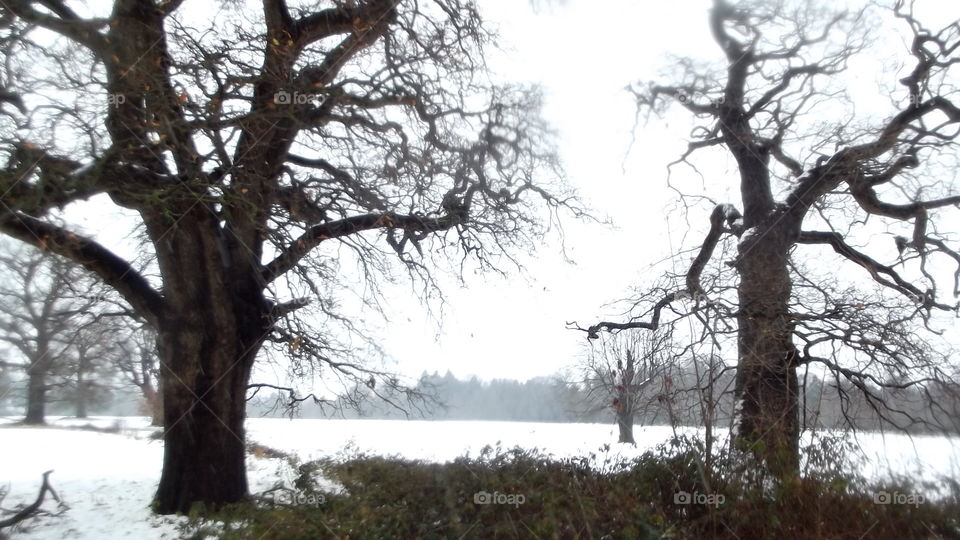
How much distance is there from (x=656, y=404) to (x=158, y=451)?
807cm

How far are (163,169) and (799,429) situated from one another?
767 cm

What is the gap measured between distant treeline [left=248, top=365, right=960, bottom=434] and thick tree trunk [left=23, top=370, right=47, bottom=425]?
282 cm

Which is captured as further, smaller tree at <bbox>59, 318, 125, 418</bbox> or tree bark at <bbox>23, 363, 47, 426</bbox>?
smaller tree at <bbox>59, 318, 125, 418</bbox>

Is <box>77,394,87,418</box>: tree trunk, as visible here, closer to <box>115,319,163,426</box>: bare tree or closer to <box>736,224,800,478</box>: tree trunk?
<box>115,319,163,426</box>: bare tree

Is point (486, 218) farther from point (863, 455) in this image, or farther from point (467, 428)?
point (863, 455)

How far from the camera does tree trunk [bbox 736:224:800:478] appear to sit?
6727mm

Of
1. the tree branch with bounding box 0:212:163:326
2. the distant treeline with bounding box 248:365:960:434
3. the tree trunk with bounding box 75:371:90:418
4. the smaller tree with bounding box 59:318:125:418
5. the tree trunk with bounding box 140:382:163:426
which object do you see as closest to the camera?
the tree branch with bounding box 0:212:163:326

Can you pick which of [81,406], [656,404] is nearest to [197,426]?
[81,406]

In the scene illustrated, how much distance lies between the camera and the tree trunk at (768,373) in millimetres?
6727

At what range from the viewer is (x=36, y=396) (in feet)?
28.1

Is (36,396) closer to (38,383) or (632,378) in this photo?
(38,383)

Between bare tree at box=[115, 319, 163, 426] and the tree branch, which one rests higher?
the tree branch

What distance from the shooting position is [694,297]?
7660mm

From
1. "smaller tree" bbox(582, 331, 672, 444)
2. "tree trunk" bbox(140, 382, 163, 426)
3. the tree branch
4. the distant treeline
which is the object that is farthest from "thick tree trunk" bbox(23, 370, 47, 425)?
"smaller tree" bbox(582, 331, 672, 444)
